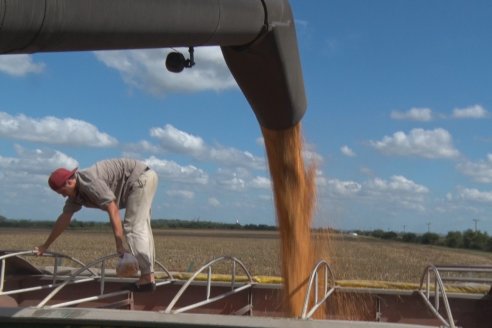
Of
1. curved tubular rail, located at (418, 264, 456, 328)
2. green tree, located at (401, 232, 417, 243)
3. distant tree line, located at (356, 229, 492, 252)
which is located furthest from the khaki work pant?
green tree, located at (401, 232, 417, 243)

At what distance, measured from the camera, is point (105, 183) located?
511cm

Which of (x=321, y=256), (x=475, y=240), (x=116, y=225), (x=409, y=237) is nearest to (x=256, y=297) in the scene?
(x=321, y=256)

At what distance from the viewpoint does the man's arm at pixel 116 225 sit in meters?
4.84

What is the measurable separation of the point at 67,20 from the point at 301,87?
8.31ft

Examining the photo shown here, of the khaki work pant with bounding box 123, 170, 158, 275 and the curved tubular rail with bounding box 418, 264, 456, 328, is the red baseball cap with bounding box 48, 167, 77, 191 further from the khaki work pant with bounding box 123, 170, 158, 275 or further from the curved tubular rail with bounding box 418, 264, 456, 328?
the curved tubular rail with bounding box 418, 264, 456, 328

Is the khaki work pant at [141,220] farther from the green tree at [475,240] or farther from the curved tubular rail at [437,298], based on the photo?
the green tree at [475,240]

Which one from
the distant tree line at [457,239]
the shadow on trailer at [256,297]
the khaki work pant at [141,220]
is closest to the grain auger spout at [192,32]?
the khaki work pant at [141,220]

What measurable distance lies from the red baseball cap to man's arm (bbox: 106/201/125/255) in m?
0.38

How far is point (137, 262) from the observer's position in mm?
4961

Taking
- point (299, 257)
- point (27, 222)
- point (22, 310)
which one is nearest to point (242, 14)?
point (22, 310)

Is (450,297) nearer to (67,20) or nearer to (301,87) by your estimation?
(301,87)

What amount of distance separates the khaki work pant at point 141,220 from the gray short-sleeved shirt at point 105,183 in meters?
0.07

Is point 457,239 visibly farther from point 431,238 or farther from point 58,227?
point 58,227

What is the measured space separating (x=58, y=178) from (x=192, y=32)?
7.67 feet
